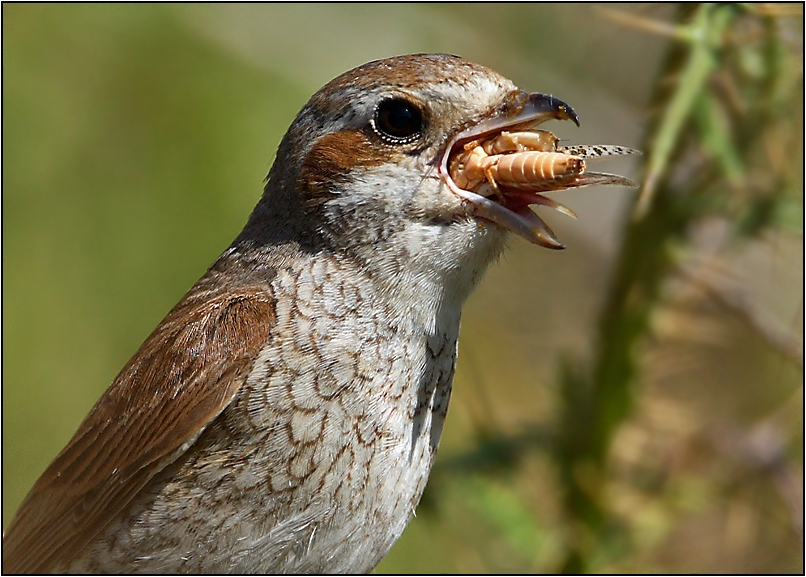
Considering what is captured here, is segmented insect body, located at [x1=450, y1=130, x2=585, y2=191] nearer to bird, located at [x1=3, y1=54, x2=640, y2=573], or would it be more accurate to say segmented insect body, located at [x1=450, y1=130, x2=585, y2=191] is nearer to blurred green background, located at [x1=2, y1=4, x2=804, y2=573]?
bird, located at [x1=3, y1=54, x2=640, y2=573]

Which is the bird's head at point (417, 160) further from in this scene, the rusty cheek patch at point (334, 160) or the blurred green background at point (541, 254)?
the blurred green background at point (541, 254)

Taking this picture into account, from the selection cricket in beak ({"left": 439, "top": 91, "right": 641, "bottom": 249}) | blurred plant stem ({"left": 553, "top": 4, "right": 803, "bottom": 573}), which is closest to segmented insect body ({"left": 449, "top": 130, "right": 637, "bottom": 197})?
cricket in beak ({"left": 439, "top": 91, "right": 641, "bottom": 249})

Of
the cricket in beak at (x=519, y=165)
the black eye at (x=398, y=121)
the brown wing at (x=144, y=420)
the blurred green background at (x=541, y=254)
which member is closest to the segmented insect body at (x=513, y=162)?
the cricket in beak at (x=519, y=165)

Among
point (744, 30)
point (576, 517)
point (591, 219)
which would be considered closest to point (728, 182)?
point (744, 30)

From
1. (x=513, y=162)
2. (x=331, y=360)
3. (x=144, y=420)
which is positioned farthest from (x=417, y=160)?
(x=144, y=420)

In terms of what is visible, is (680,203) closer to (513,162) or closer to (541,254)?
(513,162)
